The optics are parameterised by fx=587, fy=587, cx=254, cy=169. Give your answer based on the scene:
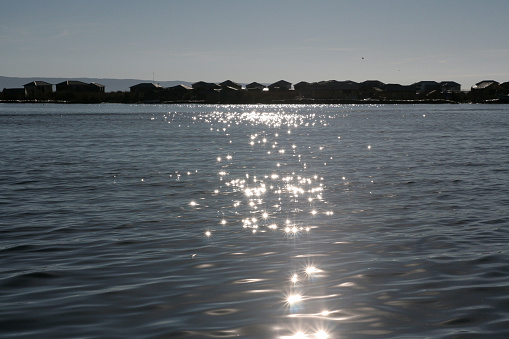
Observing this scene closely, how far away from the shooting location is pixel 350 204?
15.3 meters

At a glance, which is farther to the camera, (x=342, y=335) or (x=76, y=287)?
(x=76, y=287)

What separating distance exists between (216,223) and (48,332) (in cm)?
665

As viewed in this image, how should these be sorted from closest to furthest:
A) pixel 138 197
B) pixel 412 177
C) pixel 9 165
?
pixel 138 197 < pixel 412 177 < pixel 9 165

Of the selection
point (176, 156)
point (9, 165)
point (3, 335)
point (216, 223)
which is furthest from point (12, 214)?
point (176, 156)

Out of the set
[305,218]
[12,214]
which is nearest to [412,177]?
[305,218]

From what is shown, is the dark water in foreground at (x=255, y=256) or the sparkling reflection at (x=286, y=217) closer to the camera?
the dark water in foreground at (x=255, y=256)

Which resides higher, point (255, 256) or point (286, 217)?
point (255, 256)

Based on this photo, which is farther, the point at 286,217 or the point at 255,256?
the point at 286,217

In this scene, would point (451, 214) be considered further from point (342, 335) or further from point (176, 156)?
point (176, 156)

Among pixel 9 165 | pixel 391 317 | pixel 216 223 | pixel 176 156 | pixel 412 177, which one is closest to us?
pixel 391 317

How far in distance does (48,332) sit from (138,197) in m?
10.3

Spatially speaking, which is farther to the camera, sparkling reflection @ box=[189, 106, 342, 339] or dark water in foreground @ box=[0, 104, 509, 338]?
sparkling reflection @ box=[189, 106, 342, 339]

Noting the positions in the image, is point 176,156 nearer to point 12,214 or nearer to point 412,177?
point 412,177

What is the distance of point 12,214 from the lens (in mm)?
14164
